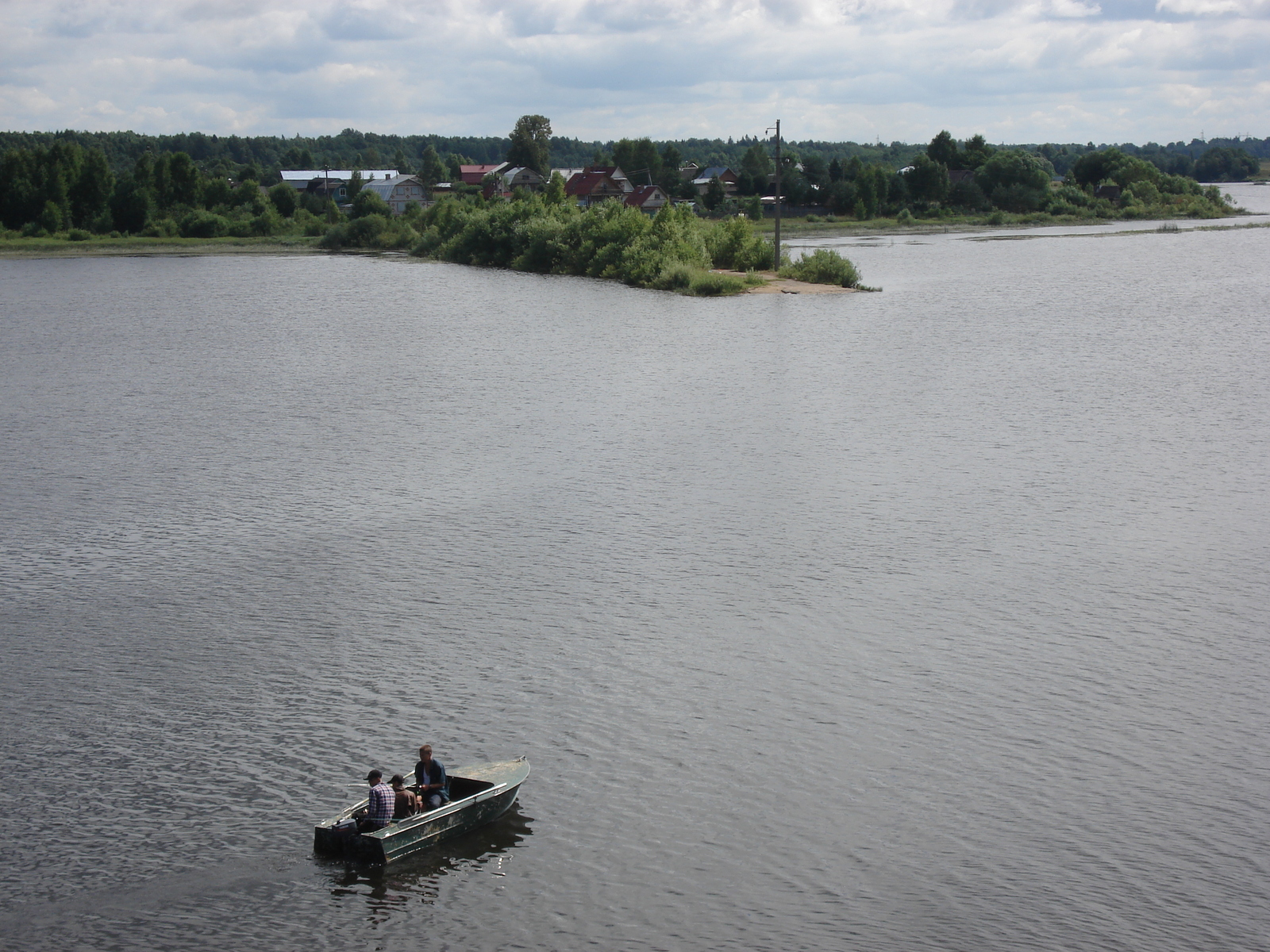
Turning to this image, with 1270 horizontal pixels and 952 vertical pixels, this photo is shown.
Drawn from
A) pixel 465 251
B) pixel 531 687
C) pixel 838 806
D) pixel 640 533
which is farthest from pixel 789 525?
pixel 465 251

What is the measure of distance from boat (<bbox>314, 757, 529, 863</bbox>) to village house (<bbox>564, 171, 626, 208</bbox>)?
155 metres

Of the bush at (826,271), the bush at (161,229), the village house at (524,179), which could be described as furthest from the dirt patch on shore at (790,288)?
the village house at (524,179)

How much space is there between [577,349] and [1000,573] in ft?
104

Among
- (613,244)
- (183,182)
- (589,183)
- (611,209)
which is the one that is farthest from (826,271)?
(589,183)

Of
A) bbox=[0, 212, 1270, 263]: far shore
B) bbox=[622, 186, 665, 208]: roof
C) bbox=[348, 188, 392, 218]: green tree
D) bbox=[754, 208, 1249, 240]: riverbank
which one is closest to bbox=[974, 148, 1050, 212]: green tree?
bbox=[754, 208, 1249, 240]: riverbank

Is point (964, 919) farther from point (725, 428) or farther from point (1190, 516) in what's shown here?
point (725, 428)

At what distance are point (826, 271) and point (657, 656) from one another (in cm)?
6156

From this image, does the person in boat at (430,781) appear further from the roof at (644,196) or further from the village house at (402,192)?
the village house at (402,192)

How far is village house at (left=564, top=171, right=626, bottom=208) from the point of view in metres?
169

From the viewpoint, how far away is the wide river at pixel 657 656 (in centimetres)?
1471

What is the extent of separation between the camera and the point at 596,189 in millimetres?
169250

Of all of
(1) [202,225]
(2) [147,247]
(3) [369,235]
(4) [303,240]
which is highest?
(1) [202,225]

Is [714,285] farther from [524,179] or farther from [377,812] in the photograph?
[524,179]

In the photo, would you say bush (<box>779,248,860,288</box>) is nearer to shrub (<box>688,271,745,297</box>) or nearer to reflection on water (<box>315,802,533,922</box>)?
shrub (<box>688,271,745,297</box>)
